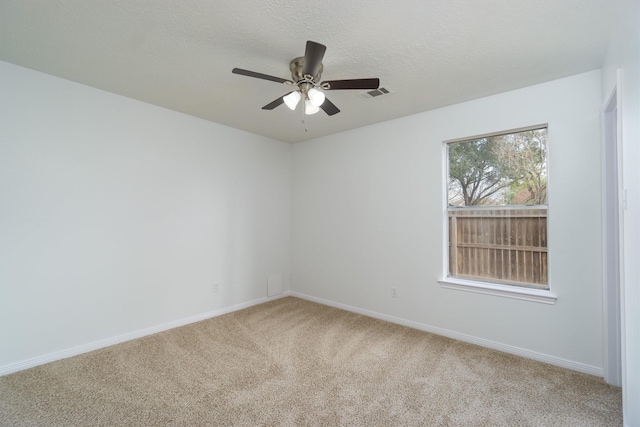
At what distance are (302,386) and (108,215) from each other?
2.53 metres

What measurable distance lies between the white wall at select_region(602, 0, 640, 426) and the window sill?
901 mm

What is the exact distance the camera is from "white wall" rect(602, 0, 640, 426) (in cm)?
149

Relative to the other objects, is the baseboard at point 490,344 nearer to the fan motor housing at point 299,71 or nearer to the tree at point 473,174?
the tree at point 473,174

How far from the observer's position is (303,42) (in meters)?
2.03

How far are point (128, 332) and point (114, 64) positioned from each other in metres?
2.63

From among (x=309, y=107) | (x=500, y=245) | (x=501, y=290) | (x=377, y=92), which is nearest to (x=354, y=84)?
(x=309, y=107)

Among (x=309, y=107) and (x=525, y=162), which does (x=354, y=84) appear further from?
(x=525, y=162)

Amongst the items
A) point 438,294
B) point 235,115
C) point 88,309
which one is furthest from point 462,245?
point 88,309

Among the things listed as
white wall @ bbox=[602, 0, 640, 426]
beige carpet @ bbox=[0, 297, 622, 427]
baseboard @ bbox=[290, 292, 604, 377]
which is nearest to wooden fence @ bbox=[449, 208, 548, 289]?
baseboard @ bbox=[290, 292, 604, 377]

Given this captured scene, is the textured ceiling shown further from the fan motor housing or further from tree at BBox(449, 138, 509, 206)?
tree at BBox(449, 138, 509, 206)

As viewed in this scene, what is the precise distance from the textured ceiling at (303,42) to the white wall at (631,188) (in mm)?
289

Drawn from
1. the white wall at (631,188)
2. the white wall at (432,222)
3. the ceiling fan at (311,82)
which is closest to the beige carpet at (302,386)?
the white wall at (432,222)

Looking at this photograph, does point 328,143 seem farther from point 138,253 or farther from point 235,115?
point 138,253

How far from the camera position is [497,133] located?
290 centimetres
